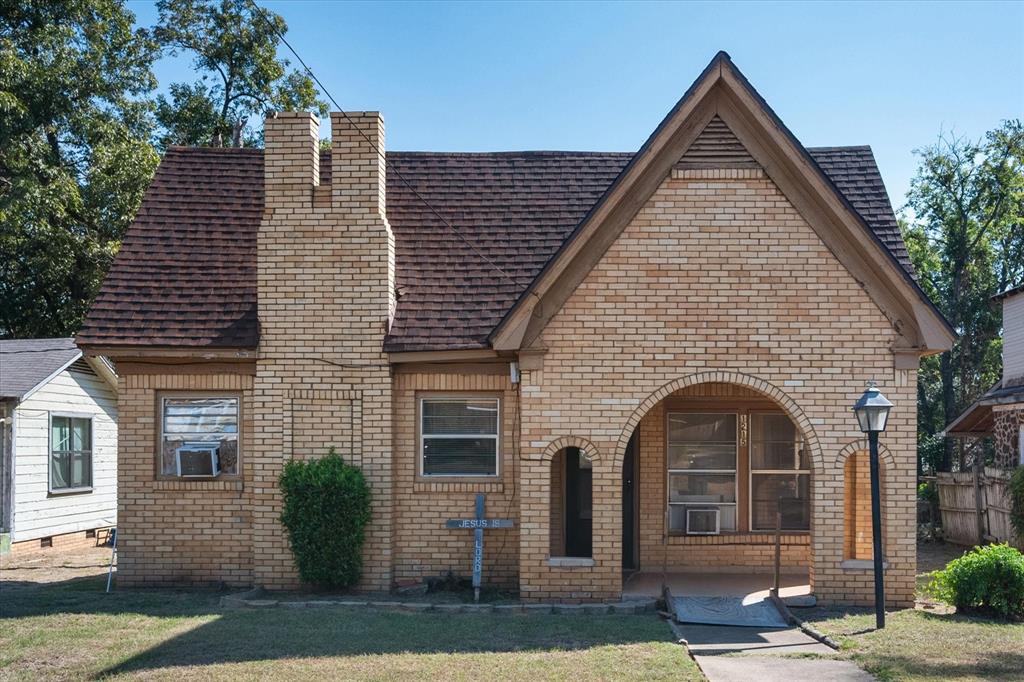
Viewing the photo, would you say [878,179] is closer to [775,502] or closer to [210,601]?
[775,502]

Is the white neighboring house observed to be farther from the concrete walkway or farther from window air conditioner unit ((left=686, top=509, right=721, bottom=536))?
the concrete walkway

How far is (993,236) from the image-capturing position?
37469 mm

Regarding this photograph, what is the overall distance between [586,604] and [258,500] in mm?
4606

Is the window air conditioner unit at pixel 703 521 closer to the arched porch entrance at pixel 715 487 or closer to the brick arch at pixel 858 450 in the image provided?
the arched porch entrance at pixel 715 487

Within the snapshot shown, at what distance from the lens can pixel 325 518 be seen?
535 inches

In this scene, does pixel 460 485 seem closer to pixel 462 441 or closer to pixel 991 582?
pixel 462 441

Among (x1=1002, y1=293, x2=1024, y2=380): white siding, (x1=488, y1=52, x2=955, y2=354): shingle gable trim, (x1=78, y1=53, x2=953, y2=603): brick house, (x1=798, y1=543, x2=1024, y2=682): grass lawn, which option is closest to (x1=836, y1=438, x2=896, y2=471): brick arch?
(x1=78, y1=53, x2=953, y2=603): brick house

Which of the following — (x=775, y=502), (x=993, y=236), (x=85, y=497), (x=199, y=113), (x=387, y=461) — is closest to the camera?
(x=387, y=461)

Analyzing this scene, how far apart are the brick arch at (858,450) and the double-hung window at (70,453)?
50.7 ft

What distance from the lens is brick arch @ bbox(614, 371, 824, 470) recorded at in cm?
1314

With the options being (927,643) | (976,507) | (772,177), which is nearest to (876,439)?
(927,643)

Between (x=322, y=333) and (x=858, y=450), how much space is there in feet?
23.1

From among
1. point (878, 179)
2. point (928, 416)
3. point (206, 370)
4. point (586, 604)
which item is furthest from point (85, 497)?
point (928, 416)

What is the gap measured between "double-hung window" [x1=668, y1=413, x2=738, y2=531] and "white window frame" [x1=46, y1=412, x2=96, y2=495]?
1263 centimetres
